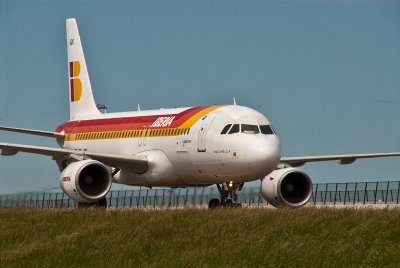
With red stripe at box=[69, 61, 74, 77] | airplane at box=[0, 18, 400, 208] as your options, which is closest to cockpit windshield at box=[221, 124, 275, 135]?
airplane at box=[0, 18, 400, 208]

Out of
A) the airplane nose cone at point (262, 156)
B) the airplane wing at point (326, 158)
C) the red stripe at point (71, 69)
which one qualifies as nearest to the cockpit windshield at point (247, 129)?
the airplane nose cone at point (262, 156)

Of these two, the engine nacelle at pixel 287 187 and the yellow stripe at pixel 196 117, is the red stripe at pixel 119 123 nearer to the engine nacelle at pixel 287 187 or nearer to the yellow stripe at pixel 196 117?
the yellow stripe at pixel 196 117

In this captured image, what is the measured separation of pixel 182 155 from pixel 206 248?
11709mm

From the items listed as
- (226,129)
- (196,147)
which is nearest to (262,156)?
(226,129)

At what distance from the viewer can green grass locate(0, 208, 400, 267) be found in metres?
19.4

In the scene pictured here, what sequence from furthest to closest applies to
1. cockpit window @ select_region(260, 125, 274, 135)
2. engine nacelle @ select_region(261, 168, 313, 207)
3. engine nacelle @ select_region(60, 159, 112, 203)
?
Answer: engine nacelle @ select_region(261, 168, 313, 207) < engine nacelle @ select_region(60, 159, 112, 203) < cockpit window @ select_region(260, 125, 274, 135)

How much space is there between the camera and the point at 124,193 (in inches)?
2135

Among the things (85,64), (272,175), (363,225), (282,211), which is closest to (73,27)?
(85,64)

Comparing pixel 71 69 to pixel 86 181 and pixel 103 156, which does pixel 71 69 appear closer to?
pixel 103 156

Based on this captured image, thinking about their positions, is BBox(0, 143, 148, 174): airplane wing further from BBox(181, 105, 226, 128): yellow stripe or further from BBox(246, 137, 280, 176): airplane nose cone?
BBox(246, 137, 280, 176): airplane nose cone

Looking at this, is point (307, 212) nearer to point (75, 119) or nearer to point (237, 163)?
point (237, 163)

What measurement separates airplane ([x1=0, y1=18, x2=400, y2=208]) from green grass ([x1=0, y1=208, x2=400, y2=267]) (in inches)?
162

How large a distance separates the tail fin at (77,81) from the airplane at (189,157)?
5864 millimetres

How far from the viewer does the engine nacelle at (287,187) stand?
30656mm
